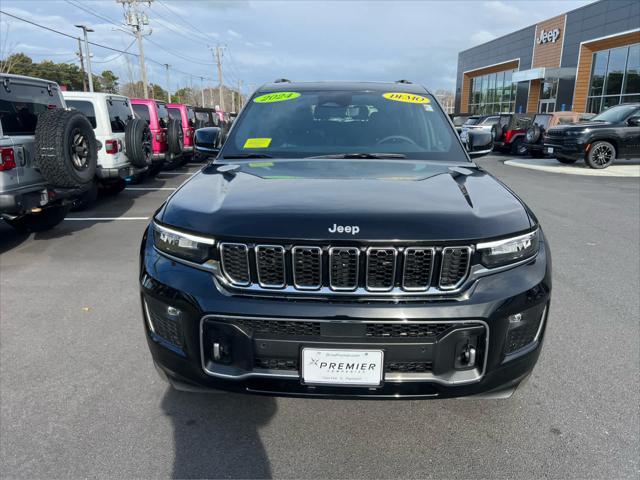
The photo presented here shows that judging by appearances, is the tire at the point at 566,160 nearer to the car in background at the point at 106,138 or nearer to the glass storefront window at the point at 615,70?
the car in background at the point at 106,138

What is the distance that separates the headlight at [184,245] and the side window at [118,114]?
7.42 metres

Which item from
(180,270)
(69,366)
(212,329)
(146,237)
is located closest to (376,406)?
(212,329)

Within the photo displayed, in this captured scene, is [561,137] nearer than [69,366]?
No

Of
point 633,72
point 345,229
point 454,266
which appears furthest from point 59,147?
point 633,72

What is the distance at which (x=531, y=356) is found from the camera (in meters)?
2.08

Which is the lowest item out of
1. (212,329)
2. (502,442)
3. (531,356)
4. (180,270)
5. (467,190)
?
(502,442)

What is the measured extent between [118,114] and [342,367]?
28.1 ft

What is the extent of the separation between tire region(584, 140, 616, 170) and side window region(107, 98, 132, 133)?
12709mm

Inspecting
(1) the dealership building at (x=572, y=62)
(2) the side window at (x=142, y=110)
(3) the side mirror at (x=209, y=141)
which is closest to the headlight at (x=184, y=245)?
(3) the side mirror at (x=209, y=141)

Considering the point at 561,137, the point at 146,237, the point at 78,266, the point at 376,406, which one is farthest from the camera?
the point at 561,137

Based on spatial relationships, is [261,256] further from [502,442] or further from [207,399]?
[502,442]

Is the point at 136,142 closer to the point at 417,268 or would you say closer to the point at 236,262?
the point at 236,262

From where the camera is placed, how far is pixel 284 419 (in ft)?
8.24

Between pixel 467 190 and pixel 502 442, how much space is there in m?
1.26
